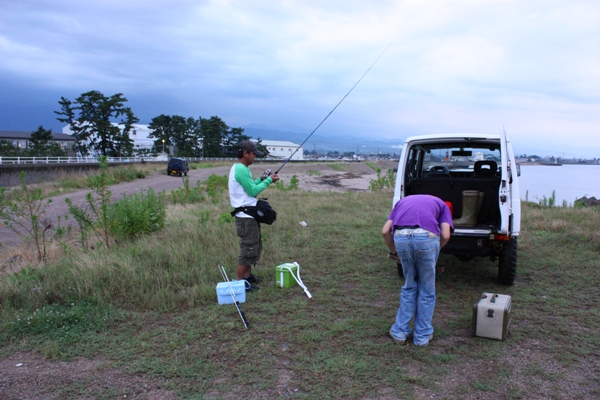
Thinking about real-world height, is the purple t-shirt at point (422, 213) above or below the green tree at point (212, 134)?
below

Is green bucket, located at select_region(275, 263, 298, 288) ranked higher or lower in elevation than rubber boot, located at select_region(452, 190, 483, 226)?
lower

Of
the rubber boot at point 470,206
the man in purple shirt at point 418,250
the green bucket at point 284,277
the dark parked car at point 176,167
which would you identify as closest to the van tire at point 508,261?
the rubber boot at point 470,206

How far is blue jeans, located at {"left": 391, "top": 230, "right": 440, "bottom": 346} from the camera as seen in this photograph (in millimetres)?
3830

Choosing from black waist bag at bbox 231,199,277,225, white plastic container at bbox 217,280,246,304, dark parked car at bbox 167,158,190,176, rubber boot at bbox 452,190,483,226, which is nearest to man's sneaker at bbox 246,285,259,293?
white plastic container at bbox 217,280,246,304

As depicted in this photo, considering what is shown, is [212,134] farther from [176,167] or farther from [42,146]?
[176,167]

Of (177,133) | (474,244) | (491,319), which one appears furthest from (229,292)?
(177,133)

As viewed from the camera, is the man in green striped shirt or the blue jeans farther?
the man in green striped shirt

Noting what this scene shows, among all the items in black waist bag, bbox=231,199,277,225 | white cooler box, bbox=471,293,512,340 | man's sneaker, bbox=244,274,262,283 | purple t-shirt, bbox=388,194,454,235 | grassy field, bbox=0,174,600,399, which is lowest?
grassy field, bbox=0,174,600,399

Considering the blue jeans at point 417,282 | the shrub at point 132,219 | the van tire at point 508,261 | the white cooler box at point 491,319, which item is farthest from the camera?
the shrub at point 132,219

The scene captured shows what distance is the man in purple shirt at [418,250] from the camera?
384 centimetres

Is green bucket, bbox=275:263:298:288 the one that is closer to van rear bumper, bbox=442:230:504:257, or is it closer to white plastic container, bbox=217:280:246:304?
white plastic container, bbox=217:280:246:304

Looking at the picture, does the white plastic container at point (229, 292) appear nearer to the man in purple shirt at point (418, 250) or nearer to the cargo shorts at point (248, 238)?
the cargo shorts at point (248, 238)

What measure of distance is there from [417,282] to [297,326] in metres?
1.27

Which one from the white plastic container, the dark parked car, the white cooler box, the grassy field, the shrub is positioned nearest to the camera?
the grassy field
